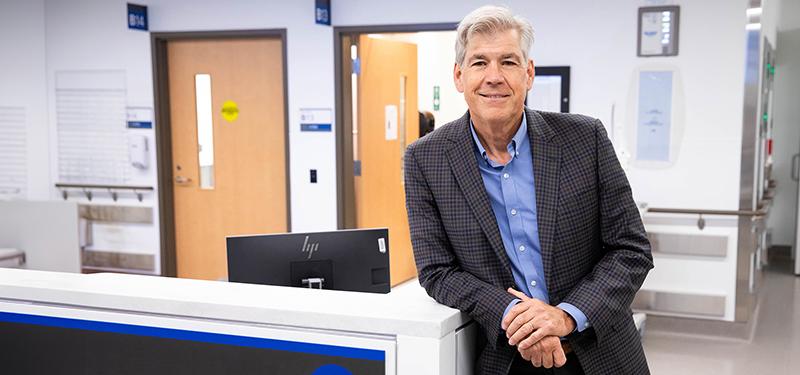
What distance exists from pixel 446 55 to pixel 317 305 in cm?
628

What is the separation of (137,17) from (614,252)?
17.1 feet

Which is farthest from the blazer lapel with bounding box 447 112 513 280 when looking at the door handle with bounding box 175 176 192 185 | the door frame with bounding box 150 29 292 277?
the door handle with bounding box 175 176 192 185

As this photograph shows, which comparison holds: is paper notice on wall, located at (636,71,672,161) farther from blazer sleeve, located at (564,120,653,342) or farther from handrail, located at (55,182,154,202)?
handrail, located at (55,182,154,202)

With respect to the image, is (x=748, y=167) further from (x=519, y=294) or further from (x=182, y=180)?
(x=182, y=180)

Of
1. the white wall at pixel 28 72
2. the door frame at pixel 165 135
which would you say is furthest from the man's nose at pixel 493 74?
the white wall at pixel 28 72

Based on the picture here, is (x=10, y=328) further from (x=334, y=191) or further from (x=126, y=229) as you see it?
(x=126, y=229)

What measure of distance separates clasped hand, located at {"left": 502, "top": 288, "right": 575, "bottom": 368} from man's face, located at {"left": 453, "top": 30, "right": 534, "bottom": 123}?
0.42m

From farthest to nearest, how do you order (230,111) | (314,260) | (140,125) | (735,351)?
(140,125), (230,111), (735,351), (314,260)

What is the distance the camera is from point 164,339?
1557 mm

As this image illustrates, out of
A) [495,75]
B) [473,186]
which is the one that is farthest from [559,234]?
[495,75]

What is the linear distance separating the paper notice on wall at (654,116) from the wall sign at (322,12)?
226 cm

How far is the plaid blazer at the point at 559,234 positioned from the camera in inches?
61.7

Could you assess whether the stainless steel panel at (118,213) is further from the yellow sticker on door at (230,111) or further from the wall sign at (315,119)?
the wall sign at (315,119)

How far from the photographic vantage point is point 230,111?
6062 mm
